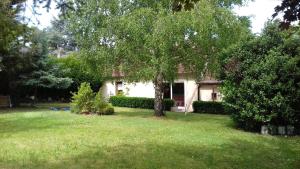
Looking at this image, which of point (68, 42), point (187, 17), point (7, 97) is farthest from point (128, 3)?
point (68, 42)

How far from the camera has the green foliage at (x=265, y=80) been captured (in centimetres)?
1595

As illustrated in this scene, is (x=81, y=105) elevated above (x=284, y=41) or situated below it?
below

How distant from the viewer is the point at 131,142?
43.3ft

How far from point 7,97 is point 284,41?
2472 cm

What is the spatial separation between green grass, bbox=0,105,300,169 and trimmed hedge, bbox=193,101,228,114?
871cm

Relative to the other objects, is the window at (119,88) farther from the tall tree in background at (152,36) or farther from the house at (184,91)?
the tall tree in background at (152,36)

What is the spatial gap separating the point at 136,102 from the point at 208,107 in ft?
23.9

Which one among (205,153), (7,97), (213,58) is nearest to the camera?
(205,153)

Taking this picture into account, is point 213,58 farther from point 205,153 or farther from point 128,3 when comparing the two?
point 205,153

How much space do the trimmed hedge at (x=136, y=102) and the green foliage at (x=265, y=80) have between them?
12667 mm

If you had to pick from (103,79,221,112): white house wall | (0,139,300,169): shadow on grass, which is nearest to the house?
(103,79,221,112): white house wall

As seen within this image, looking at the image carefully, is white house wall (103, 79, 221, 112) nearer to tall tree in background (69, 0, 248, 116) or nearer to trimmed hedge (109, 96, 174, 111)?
trimmed hedge (109, 96, 174, 111)

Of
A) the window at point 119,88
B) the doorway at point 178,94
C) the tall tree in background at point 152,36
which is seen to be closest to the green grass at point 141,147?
the tall tree in background at point 152,36

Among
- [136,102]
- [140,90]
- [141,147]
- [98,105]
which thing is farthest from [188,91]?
[141,147]
